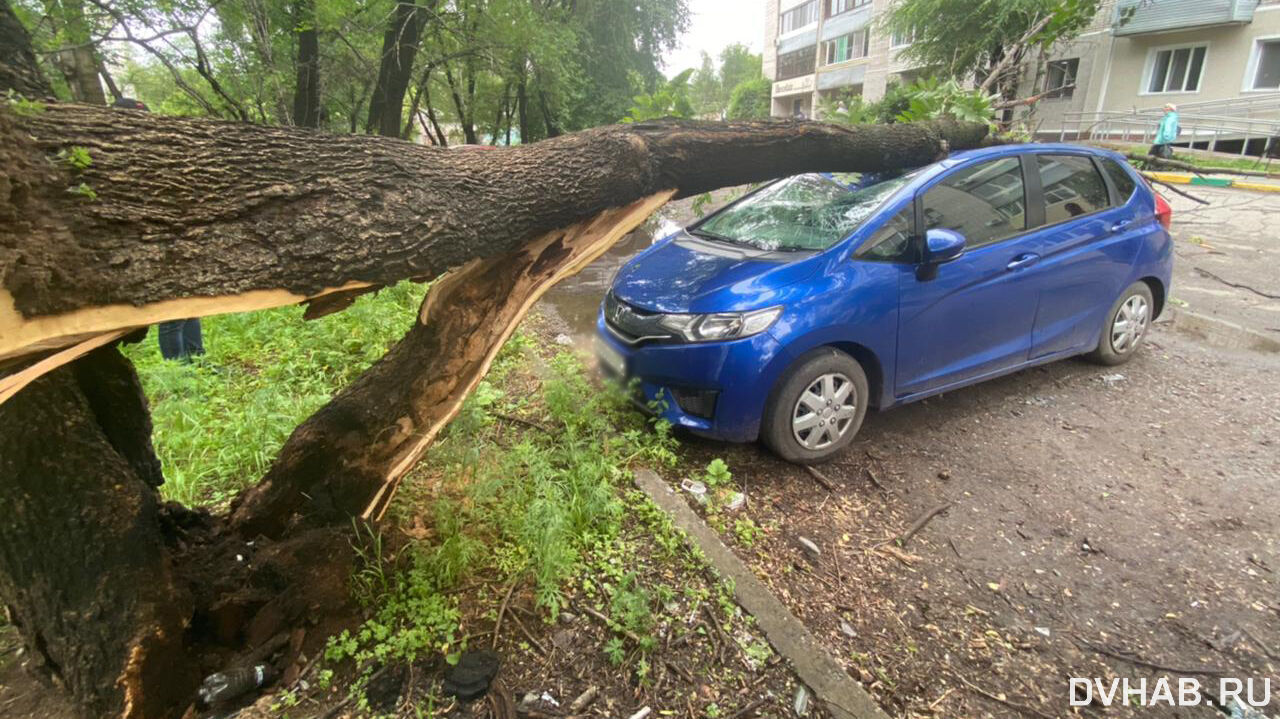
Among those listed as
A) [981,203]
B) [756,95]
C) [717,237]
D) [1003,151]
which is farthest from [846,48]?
[717,237]

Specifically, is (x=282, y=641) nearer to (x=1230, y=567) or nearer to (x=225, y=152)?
(x=225, y=152)

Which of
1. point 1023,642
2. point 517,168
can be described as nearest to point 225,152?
point 517,168

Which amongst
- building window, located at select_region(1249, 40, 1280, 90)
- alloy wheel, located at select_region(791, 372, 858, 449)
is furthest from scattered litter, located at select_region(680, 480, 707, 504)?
building window, located at select_region(1249, 40, 1280, 90)

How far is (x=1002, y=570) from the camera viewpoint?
9.21ft

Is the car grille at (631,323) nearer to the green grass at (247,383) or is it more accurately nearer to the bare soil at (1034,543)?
the bare soil at (1034,543)

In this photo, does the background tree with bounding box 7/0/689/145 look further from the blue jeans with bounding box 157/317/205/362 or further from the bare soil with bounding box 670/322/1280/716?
the bare soil with bounding box 670/322/1280/716

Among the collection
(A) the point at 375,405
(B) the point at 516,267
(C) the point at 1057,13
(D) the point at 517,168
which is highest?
(C) the point at 1057,13

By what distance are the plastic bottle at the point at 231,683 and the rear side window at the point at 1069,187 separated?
480 centimetres

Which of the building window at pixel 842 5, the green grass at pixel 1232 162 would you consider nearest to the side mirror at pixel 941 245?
the green grass at pixel 1232 162

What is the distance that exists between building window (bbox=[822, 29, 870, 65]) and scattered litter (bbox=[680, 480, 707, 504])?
35.9 m

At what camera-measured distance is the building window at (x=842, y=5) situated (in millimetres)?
32612

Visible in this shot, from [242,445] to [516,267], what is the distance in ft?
6.70

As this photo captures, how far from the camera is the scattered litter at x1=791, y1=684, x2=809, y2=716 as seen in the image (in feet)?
6.83

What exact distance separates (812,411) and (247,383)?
3.88 m
